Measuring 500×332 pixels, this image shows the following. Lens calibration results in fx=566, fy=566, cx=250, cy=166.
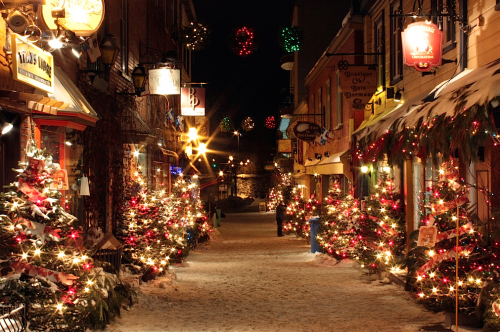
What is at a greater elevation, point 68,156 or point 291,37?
point 291,37

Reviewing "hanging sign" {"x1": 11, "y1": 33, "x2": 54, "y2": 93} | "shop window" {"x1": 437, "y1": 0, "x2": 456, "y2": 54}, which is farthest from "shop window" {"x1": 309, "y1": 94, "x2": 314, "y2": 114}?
"hanging sign" {"x1": 11, "y1": 33, "x2": 54, "y2": 93}

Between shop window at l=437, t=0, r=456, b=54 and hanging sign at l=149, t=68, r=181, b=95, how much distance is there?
7694 millimetres

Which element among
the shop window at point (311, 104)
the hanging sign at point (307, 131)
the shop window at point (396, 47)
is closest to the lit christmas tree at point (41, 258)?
the shop window at point (396, 47)

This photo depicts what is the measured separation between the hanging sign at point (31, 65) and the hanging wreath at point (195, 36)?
1404 cm

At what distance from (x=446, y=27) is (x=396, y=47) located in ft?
10.8

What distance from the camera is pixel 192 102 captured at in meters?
25.2

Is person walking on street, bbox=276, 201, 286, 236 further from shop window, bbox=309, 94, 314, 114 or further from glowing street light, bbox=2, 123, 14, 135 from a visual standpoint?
glowing street light, bbox=2, 123, 14, 135

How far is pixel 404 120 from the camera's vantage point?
974 centimetres

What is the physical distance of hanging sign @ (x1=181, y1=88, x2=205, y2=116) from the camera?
24875 mm

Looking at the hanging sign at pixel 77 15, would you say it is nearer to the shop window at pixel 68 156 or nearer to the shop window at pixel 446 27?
the shop window at pixel 68 156

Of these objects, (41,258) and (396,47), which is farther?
(396,47)

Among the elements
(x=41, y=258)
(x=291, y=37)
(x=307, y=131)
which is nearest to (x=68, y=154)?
(x=41, y=258)

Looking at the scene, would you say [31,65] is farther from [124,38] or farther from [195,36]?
[195,36]

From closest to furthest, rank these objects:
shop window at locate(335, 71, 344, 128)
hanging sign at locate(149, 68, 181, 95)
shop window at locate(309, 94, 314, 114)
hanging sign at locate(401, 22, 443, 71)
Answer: hanging sign at locate(401, 22, 443, 71) < hanging sign at locate(149, 68, 181, 95) < shop window at locate(335, 71, 344, 128) < shop window at locate(309, 94, 314, 114)
